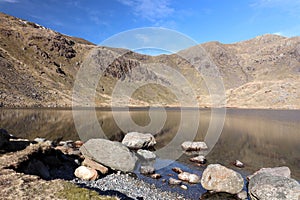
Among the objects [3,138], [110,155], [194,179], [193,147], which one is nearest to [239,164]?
[193,147]

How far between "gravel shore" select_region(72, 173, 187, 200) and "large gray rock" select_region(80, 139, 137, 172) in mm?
2611

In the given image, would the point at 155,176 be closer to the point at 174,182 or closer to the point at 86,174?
the point at 174,182

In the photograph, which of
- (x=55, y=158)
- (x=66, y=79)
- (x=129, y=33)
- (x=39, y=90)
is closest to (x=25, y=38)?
(x=66, y=79)

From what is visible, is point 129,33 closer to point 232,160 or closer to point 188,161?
point 188,161

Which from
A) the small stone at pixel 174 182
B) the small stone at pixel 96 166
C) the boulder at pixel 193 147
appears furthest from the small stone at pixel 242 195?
the boulder at pixel 193 147

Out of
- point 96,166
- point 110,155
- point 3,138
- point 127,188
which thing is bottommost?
point 127,188

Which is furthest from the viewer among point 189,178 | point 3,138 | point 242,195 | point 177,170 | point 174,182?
point 177,170

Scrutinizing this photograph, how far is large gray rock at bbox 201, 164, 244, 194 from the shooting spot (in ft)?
69.6

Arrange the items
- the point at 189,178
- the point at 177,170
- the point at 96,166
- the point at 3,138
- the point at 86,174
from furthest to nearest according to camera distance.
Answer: the point at 177,170 → the point at 96,166 → the point at 189,178 → the point at 3,138 → the point at 86,174

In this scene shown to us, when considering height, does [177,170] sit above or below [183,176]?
below

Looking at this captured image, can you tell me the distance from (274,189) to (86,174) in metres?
16.2

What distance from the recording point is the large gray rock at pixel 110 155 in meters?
25.4

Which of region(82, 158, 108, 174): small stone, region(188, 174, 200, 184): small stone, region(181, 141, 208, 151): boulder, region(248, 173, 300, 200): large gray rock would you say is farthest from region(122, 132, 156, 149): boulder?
region(248, 173, 300, 200): large gray rock

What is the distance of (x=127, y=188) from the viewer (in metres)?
20.3
